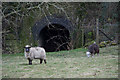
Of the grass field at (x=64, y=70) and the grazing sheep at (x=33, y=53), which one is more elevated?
the grazing sheep at (x=33, y=53)

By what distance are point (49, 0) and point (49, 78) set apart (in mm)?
9762

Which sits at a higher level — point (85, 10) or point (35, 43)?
point (85, 10)

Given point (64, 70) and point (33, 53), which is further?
point (33, 53)

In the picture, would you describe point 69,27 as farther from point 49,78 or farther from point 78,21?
point 49,78

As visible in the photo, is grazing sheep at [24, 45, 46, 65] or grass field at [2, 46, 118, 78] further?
grazing sheep at [24, 45, 46, 65]

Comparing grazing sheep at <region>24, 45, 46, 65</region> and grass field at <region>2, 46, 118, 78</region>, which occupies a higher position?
grazing sheep at <region>24, 45, 46, 65</region>

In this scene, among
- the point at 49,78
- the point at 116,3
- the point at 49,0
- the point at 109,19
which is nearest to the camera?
the point at 49,78

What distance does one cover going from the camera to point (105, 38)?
794 inches

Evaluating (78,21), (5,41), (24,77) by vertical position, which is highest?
(78,21)

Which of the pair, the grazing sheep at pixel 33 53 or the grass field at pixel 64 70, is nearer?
the grass field at pixel 64 70

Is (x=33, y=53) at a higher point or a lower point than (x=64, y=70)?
higher

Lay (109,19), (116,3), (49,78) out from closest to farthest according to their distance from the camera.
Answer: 1. (49,78)
2. (116,3)
3. (109,19)

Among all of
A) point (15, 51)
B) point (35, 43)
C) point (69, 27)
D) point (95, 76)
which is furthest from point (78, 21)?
point (95, 76)

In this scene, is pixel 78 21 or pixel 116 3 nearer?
pixel 116 3
